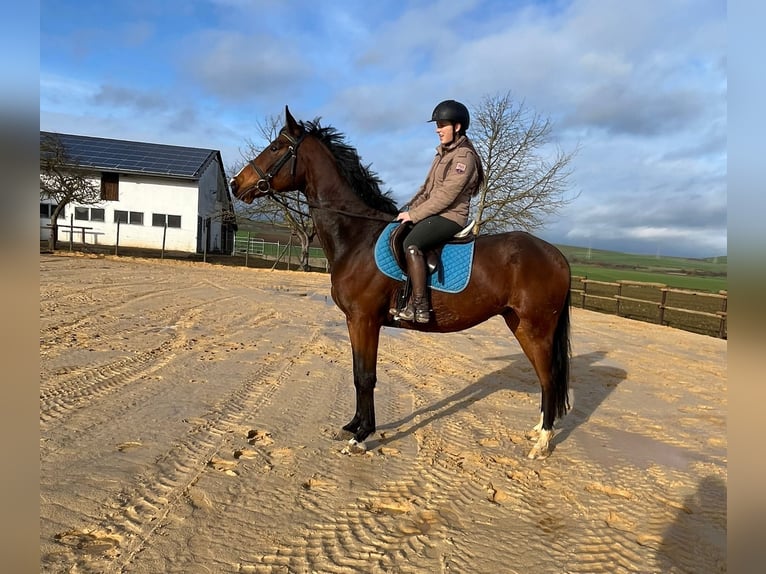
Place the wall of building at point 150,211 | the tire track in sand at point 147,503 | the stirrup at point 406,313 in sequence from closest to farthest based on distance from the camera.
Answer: the tire track in sand at point 147,503, the stirrup at point 406,313, the wall of building at point 150,211

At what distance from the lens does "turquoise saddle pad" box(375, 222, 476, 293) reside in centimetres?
404

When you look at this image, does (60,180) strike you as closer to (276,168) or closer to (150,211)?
(150,211)

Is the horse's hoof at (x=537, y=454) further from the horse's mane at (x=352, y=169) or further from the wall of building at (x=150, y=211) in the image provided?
the wall of building at (x=150, y=211)

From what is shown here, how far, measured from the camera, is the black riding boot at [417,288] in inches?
154

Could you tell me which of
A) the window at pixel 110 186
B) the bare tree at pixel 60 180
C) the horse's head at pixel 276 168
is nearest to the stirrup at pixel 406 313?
the horse's head at pixel 276 168

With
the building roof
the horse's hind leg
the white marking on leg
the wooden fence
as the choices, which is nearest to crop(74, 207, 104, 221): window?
the building roof

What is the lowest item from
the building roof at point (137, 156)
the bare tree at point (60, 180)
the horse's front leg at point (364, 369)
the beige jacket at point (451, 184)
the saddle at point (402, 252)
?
the horse's front leg at point (364, 369)

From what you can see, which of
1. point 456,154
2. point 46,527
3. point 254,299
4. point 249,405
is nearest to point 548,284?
point 456,154

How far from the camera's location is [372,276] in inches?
160

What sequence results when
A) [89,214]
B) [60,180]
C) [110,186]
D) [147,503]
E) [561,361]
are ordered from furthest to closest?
[110,186], [89,214], [60,180], [561,361], [147,503]

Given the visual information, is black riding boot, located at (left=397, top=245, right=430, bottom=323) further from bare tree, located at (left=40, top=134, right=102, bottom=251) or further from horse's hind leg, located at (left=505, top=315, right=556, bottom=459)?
bare tree, located at (left=40, top=134, right=102, bottom=251)

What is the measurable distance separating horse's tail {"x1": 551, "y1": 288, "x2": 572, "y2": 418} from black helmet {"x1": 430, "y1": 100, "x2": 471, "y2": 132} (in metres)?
1.90

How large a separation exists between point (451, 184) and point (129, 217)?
3023 centimetres

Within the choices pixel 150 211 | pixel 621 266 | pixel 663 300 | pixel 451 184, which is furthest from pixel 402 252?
pixel 621 266
